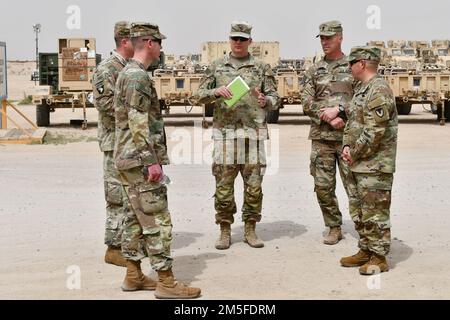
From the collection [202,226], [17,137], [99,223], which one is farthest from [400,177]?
[17,137]

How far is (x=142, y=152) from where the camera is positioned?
4.34m

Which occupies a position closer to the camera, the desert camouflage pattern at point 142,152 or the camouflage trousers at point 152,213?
the desert camouflage pattern at point 142,152

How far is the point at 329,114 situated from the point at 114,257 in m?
2.02

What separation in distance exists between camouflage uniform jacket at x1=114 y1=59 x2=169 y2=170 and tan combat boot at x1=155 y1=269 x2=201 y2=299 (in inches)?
28.3

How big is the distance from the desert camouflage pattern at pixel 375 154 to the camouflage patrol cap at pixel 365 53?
0.14 meters

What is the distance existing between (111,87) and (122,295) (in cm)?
158

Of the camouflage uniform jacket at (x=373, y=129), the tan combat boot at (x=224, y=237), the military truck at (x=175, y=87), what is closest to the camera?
the camouflage uniform jacket at (x=373, y=129)

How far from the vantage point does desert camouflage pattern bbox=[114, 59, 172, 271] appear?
432cm

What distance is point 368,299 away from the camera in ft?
14.6

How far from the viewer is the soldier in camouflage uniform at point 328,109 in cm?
588

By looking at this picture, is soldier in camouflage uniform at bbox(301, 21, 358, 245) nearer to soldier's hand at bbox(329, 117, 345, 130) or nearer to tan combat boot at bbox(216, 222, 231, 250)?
soldier's hand at bbox(329, 117, 345, 130)

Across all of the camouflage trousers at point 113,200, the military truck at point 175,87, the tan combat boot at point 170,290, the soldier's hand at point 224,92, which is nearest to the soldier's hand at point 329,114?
the soldier's hand at point 224,92

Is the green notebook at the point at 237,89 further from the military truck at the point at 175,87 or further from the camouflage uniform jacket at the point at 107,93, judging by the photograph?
the military truck at the point at 175,87

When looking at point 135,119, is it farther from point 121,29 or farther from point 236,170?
point 236,170
